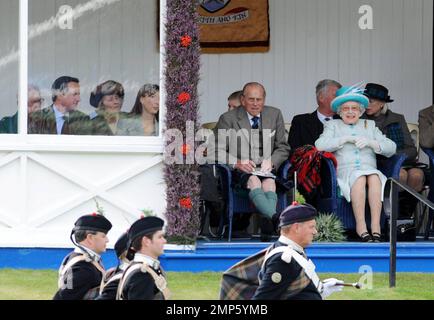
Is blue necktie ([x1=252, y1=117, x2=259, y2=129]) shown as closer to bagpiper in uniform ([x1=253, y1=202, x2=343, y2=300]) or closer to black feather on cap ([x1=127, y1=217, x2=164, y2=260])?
bagpiper in uniform ([x1=253, y1=202, x2=343, y2=300])

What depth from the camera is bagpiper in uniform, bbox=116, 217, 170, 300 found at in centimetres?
888

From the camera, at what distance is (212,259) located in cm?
1278

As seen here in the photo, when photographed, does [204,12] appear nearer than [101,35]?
No

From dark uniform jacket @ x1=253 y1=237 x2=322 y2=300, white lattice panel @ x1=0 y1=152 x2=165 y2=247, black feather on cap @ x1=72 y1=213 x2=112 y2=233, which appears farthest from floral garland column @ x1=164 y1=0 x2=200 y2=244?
dark uniform jacket @ x1=253 y1=237 x2=322 y2=300

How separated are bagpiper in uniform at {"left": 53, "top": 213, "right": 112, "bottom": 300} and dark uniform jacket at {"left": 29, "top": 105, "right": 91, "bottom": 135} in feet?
11.6

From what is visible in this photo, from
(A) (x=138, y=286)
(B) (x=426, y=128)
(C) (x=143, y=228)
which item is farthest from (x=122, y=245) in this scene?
(B) (x=426, y=128)

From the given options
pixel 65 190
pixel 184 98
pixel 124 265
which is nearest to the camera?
pixel 124 265

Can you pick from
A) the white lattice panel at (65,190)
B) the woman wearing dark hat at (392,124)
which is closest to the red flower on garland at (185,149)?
the white lattice panel at (65,190)

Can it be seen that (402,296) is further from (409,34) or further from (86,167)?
(409,34)

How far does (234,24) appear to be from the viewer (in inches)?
636

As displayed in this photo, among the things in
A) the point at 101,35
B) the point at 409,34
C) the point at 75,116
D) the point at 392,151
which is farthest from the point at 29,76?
the point at 409,34

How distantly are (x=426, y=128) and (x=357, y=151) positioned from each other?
1053 millimetres

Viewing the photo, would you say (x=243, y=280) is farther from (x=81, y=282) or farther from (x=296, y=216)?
(x=81, y=282)

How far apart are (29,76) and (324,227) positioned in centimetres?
330
